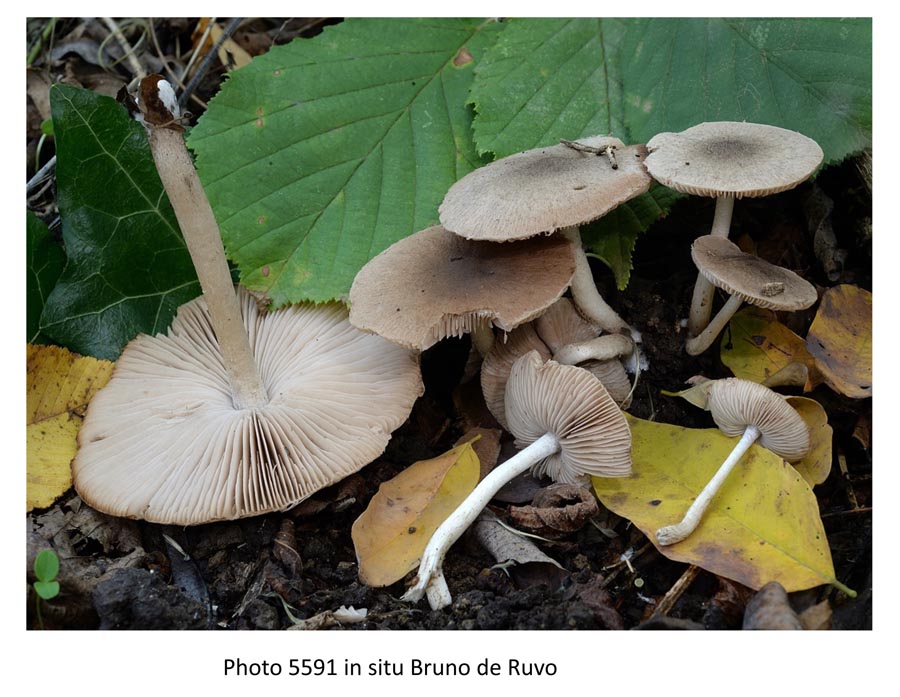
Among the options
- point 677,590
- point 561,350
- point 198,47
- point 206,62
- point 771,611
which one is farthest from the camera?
point 198,47

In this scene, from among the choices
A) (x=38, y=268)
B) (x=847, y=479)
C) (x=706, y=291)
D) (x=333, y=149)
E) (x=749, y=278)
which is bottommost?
(x=847, y=479)

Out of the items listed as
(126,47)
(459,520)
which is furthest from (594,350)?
(126,47)

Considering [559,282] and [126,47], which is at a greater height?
[126,47]

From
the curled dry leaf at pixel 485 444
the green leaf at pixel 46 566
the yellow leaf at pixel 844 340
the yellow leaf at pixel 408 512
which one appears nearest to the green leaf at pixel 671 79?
the yellow leaf at pixel 844 340

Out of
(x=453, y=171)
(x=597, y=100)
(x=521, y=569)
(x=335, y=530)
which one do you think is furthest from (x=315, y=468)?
(x=597, y=100)

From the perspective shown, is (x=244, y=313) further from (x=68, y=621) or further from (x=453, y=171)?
(x=68, y=621)

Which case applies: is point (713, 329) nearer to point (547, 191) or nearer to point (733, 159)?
point (733, 159)
